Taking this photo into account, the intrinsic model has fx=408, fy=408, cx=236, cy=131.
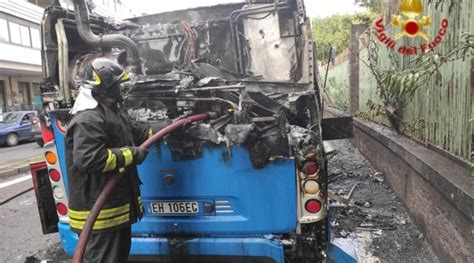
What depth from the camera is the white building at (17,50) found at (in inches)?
887

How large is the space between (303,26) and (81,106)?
2185 millimetres

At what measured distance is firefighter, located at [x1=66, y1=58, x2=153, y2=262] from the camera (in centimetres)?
244

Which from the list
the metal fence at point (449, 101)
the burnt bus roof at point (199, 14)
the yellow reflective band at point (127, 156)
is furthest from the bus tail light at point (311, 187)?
the burnt bus roof at point (199, 14)

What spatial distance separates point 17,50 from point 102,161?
24.5 metres

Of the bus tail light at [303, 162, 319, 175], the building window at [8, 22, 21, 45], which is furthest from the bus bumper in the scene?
the building window at [8, 22, 21, 45]

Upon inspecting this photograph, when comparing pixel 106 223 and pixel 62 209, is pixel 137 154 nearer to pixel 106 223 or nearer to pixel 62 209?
pixel 106 223

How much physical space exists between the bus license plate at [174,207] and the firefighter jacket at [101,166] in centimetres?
31

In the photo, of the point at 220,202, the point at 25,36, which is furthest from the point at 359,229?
the point at 25,36

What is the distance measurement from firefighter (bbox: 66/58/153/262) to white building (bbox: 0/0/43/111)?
20.8m

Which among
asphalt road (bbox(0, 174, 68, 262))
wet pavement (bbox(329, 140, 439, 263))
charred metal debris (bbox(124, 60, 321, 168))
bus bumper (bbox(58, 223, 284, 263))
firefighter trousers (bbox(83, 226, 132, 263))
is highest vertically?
charred metal debris (bbox(124, 60, 321, 168))

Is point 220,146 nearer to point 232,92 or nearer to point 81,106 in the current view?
point 232,92

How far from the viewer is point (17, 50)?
76.5 ft

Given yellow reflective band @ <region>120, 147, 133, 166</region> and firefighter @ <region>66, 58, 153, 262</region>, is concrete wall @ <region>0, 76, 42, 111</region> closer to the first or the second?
firefighter @ <region>66, 58, 153, 262</region>

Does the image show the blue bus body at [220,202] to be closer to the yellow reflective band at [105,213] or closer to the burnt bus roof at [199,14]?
the yellow reflective band at [105,213]
